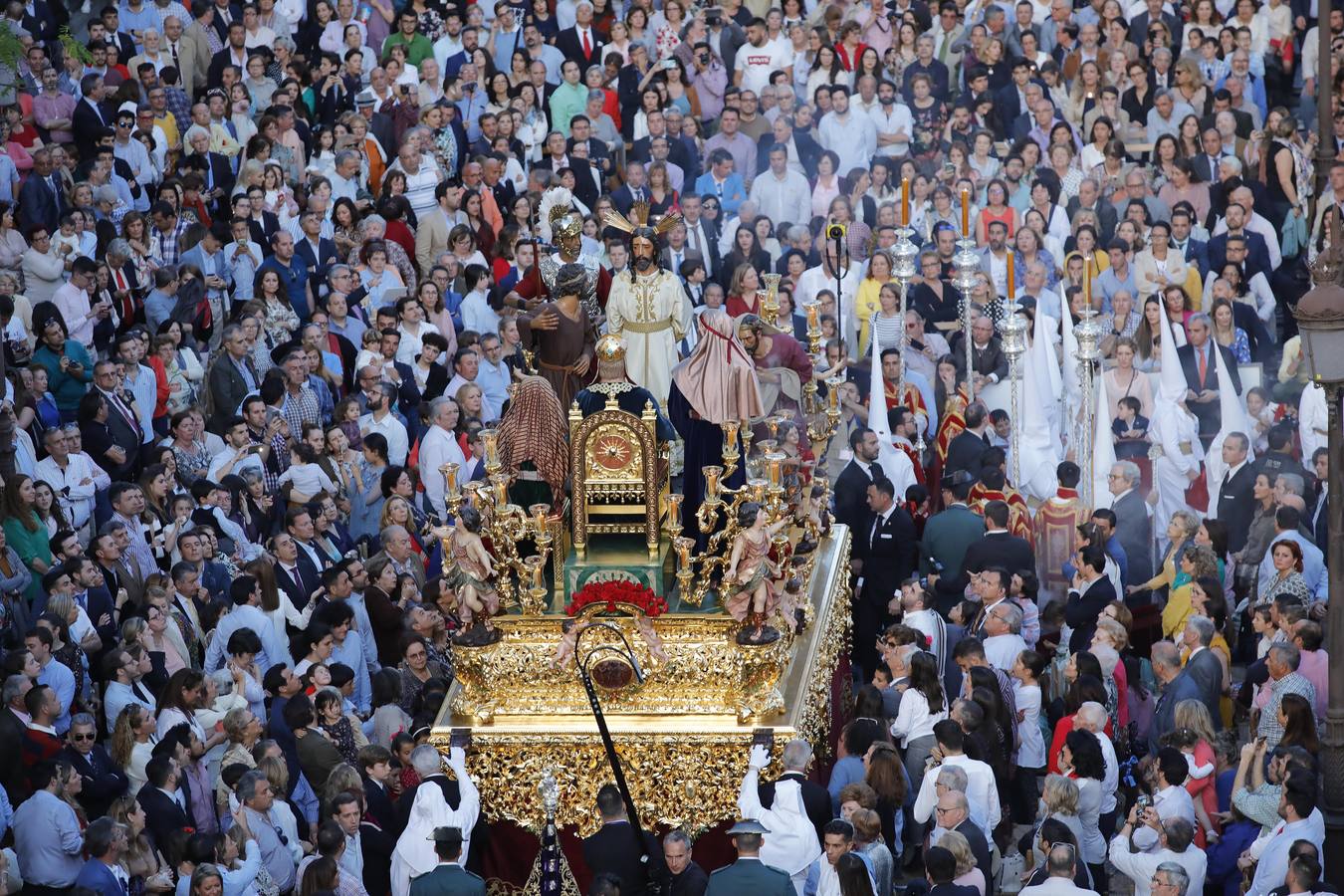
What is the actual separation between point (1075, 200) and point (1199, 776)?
36.6ft

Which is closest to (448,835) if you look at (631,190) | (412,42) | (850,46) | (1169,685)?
(1169,685)

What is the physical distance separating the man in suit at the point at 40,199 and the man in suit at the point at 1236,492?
35.2ft

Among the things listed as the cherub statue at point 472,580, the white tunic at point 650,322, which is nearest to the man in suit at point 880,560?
the white tunic at point 650,322

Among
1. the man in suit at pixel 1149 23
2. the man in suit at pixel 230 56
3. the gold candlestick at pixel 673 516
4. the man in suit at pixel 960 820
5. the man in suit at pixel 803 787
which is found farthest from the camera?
the man in suit at pixel 1149 23

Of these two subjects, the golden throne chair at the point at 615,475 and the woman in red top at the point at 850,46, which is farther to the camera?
the woman in red top at the point at 850,46

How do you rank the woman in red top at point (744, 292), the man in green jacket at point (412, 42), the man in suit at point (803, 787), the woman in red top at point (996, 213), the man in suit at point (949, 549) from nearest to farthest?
the man in suit at point (803, 787), the man in suit at point (949, 549), the woman in red top at point (744, 292), the woman in red top at point (996, 213), the man in green jacket at point (412, 42)

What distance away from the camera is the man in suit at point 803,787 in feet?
48.9

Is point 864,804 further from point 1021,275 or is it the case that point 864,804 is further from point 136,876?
point 1021,275

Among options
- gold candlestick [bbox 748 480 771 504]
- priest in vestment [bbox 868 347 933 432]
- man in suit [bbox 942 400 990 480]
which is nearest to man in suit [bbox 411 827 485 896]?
gold candlestick [bbox 748 480 771 504]

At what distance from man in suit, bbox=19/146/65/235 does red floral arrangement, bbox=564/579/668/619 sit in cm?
835

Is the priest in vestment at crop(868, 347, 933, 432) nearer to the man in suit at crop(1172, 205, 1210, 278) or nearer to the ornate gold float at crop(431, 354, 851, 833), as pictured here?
the man in suit at crop(1172, 205, 1210, 278)

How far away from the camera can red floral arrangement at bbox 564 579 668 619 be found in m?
15.9

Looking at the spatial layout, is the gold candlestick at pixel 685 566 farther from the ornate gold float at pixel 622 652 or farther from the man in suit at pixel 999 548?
the man in suit at pixel 999 548

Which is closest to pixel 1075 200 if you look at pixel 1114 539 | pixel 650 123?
pixel 650 123
